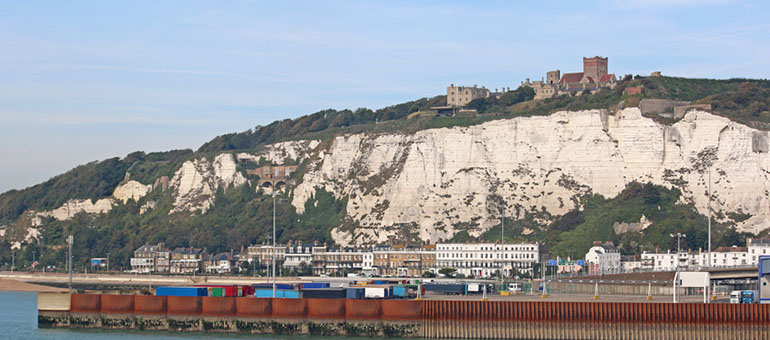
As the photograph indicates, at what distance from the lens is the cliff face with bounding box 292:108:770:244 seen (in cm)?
12650

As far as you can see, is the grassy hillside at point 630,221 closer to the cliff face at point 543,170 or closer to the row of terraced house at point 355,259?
the cliff face at point 543,170

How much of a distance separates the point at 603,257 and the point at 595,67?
63940mm

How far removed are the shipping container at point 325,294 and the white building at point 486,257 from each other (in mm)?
53912

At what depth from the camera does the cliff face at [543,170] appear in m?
126

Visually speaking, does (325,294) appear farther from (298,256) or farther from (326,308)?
(298,256)

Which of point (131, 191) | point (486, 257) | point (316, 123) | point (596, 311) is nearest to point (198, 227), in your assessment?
point (131, 191)

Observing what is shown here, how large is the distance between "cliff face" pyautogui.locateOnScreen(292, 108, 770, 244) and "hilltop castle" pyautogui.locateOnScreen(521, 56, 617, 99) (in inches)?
1177

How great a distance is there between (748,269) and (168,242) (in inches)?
3305

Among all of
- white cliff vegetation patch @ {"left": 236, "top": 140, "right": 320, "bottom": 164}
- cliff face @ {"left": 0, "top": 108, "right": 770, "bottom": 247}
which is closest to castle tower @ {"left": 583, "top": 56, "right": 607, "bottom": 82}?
cliff face @ {"left": 0, "top": 108, "right": 770, "bottom": 247}

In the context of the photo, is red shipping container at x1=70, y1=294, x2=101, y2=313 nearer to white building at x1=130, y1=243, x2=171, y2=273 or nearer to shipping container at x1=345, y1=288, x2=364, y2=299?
shipping container at x1=345, y1=288, x2=364, y2=299

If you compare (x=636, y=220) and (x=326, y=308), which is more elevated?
(x=636, y=220)

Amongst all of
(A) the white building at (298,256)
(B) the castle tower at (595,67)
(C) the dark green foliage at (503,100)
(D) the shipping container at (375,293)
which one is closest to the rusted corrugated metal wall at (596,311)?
(D) the shipping container at (375,293)

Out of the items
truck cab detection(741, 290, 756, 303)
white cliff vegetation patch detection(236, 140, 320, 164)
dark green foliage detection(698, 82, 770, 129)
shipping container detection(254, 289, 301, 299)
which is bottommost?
shipping container detection(254, 289, 301, 299)

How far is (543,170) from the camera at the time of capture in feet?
441
